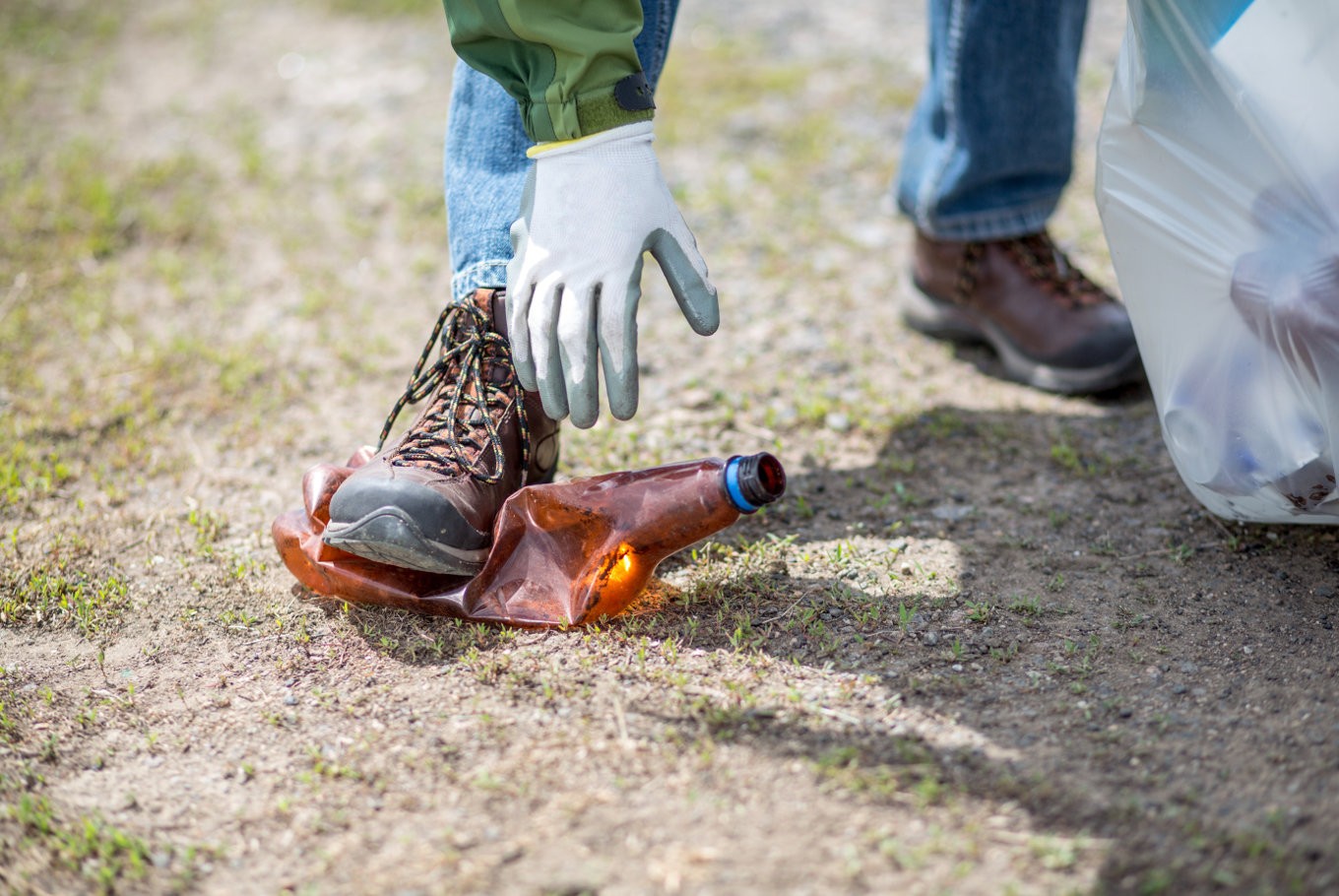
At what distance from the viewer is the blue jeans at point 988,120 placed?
2160mm

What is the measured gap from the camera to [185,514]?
2.02m

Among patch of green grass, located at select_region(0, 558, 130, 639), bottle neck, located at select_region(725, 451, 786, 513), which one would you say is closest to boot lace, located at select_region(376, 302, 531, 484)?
bottle neck, located at select_region(725, 451, 786, 513)

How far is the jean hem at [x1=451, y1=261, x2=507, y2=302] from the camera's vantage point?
1.73 m

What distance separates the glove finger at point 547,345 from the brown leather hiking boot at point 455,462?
0.11 m

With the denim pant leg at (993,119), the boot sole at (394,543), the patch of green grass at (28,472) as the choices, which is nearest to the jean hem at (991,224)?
the denim pant leg at (993,119)

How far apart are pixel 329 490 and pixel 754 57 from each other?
2.92 m

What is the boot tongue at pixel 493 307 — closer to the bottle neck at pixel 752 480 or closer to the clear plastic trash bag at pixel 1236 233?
the bottle neck at pixel 752 480

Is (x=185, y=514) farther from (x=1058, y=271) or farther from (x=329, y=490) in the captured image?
(x=1058, y=271)

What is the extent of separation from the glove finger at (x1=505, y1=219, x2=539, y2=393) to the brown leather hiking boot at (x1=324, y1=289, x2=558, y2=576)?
71 millimetres

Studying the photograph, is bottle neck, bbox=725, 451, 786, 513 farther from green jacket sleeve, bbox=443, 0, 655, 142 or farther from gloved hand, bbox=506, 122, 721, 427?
green jacket sleeve, bbox=443, 0, 655, 142

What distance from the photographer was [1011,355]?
2.41 m

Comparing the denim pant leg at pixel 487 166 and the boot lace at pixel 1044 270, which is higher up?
the denim pant leg at pixel 487 166

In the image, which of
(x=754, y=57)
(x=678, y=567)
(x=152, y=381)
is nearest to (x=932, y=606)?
(x=678, y=567)

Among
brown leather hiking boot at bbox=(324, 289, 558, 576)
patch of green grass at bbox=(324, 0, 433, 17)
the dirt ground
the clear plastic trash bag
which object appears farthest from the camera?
patch of green grass at bbox=(324, 0, 433, 17)
